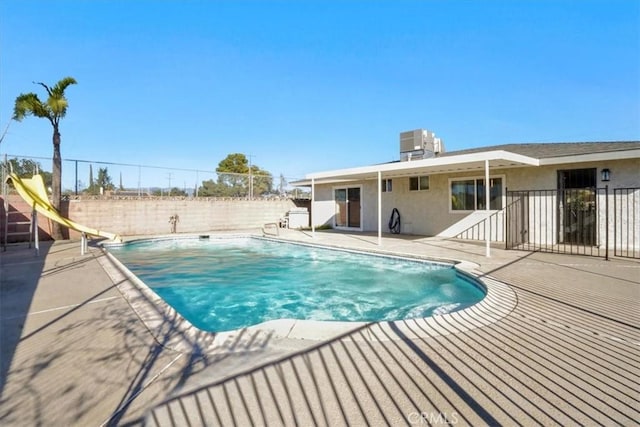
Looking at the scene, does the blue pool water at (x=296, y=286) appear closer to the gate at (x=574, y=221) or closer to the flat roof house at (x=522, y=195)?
the flat roof house at (x=522, y=195)

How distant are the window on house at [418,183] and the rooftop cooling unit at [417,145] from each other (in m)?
0.83

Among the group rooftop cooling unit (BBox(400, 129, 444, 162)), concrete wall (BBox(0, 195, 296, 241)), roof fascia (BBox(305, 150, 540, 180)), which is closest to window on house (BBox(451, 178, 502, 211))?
roof fascia (BBox(305, 150, 540, 180))

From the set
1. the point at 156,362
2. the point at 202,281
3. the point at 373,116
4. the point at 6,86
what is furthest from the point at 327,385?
the point at 373,116

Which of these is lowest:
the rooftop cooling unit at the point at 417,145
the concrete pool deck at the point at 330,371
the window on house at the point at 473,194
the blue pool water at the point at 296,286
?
the blue pool water at the point at 296,286

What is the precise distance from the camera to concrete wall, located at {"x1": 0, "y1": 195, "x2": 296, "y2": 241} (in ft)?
43.8

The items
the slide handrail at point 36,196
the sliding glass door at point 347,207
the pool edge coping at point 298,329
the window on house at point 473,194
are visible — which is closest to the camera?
the pool edge coping at point 298,329

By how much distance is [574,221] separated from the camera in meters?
9.40

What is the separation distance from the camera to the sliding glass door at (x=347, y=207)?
16141mm

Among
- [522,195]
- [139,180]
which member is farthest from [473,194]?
[139,180]

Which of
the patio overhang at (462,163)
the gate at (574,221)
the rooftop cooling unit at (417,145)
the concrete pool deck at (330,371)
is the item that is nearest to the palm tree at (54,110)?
the patio overhang at (462,163)

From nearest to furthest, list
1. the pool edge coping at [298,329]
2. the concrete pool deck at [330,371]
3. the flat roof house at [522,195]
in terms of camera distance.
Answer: the concrete pool deck at [330,371]
the pool edge coping at [298,329]
the flat roof house at [522,195]

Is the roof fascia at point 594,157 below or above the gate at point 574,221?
above

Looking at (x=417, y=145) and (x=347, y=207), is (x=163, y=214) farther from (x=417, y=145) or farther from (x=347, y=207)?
(x=417, y=145)

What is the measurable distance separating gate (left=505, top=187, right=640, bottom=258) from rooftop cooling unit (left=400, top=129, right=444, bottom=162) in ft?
13.3
